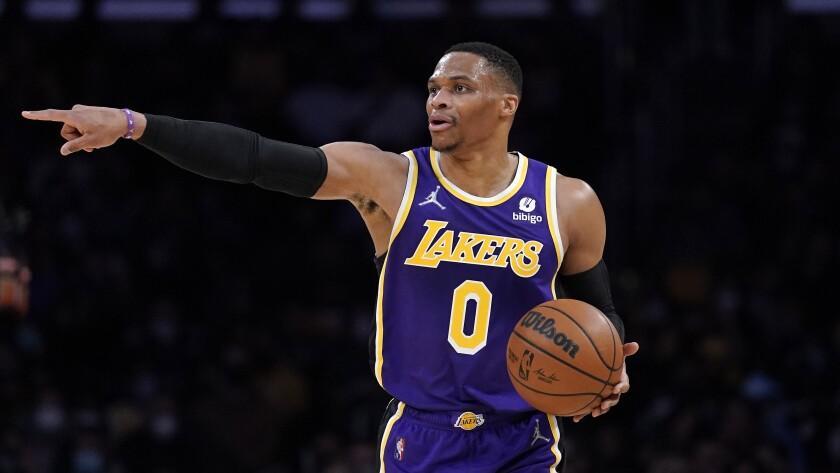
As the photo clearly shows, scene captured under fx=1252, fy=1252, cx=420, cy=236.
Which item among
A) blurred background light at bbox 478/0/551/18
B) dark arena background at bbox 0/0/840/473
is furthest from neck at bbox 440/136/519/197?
blurred background light at bbox 478/0/551/18

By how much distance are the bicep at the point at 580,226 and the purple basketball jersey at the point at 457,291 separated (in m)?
0.12

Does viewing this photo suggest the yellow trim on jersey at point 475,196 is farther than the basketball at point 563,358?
Yes

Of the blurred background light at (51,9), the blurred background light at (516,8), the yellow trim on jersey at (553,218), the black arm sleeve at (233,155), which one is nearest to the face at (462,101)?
the yellow trim on jersey at (553,218)

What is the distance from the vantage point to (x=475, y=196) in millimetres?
5375

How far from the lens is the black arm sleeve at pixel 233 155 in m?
4.73

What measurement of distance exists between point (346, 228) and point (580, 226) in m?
7.63

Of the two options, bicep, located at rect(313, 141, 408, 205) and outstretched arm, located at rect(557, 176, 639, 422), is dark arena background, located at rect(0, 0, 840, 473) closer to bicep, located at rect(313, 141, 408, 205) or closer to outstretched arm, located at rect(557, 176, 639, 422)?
outstretched arm, located at rect(557, 176, 639, 422)

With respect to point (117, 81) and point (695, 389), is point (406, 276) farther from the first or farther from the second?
point (117, 81)

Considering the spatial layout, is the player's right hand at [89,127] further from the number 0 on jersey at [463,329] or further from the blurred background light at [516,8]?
the blurred background light at [516,8]

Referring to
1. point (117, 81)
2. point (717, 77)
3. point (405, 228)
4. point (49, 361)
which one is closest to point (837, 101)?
point (717, 77)

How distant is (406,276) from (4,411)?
6.96 m

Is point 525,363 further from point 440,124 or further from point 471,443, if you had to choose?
point 440,124

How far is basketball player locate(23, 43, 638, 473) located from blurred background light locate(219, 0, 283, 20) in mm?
8916

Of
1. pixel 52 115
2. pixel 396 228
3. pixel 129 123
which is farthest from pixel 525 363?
pixel 52 115
